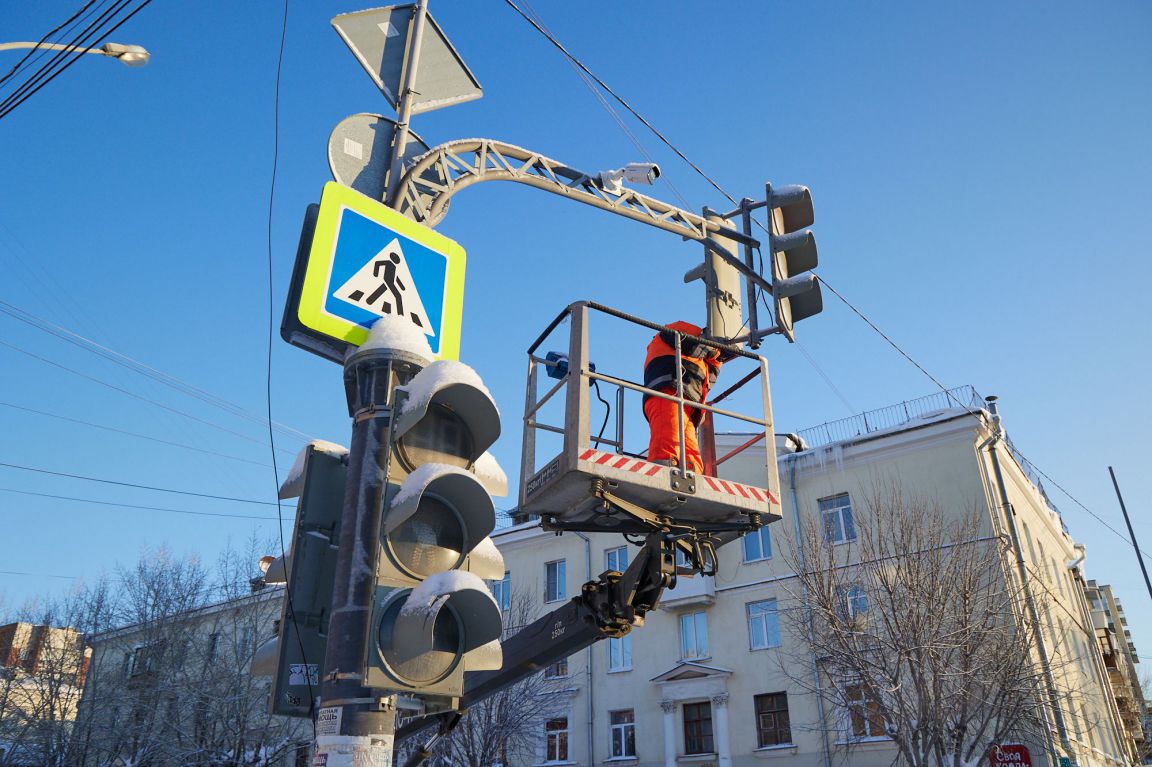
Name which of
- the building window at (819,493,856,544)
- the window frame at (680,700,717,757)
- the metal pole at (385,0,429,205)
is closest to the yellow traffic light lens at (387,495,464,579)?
the metal pole at (385,0,429,205)

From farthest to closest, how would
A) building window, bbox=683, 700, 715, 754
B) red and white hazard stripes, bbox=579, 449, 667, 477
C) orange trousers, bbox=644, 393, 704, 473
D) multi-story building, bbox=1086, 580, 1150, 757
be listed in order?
1. multi-story building, bbox=1086, 580, 1150, 757
2. building window, bbox=683, 700, 715, 754
3. orange trousers, bbox=644, 393, 704, 473
4. red and white hazard stripes, bbox=579, 449, 667, 477

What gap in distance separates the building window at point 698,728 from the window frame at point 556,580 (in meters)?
6.44

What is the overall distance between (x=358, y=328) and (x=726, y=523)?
2.78 meters

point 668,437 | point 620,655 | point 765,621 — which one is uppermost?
point 765,621

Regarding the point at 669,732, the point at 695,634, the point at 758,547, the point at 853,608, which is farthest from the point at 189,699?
the point at 853,608

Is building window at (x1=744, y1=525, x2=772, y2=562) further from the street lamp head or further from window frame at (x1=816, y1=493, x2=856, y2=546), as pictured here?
the street lamp head

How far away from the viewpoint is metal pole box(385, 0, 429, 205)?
4605mm

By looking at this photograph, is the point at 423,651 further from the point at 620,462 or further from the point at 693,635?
the point at 693,635

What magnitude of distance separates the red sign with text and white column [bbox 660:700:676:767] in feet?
33.3

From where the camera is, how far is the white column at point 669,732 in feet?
84.5

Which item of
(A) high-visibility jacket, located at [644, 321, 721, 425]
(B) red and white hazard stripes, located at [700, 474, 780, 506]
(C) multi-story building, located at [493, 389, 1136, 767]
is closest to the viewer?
(B) red and white hazard stripes, located at [700, 474, 780, 506]

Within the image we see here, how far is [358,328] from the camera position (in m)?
3.83

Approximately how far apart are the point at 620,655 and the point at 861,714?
10.7 meters

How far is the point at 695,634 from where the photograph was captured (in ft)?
88.9
